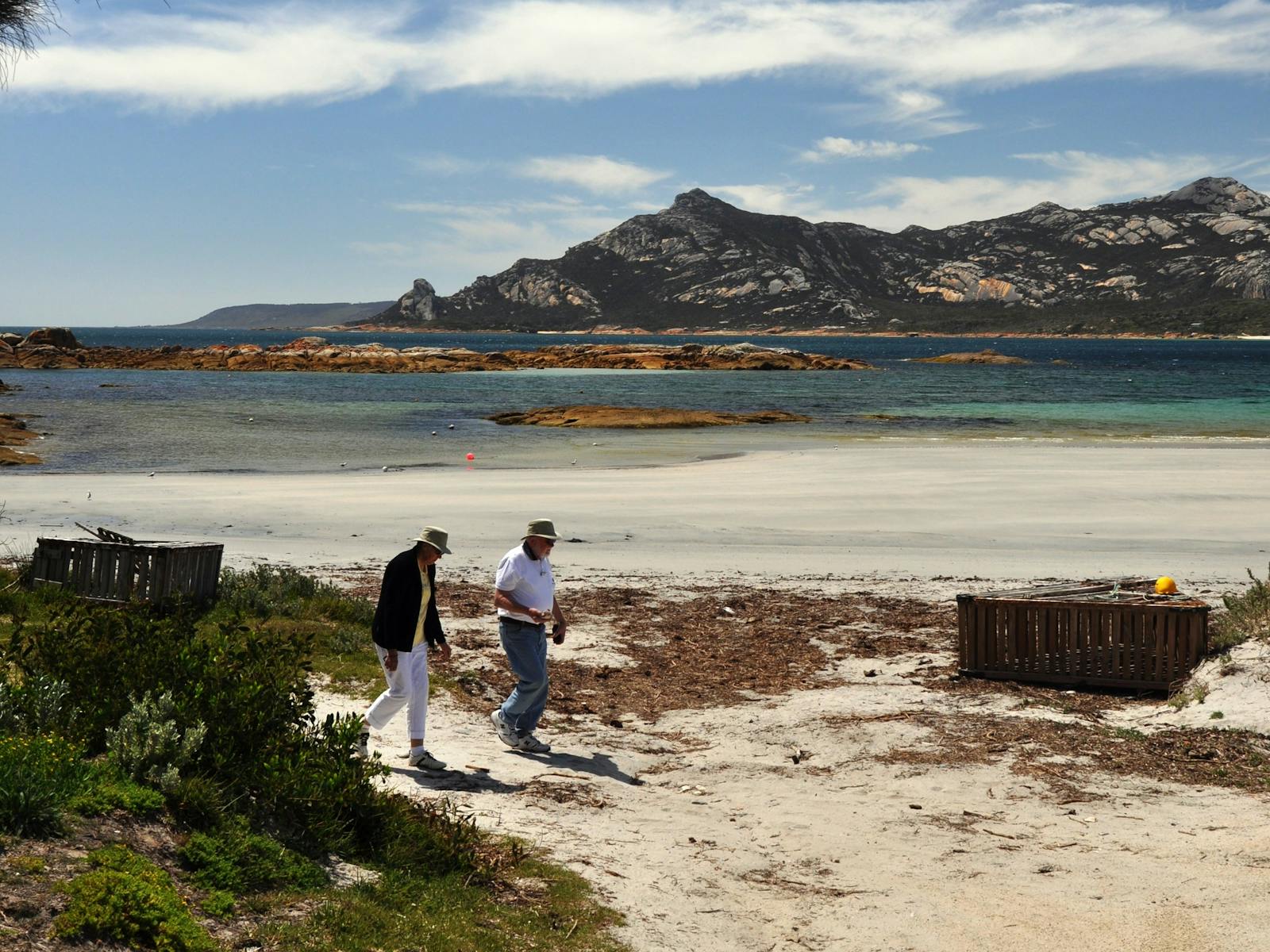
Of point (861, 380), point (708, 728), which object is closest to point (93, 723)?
point (708, 728)

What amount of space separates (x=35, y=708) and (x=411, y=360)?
353 ft

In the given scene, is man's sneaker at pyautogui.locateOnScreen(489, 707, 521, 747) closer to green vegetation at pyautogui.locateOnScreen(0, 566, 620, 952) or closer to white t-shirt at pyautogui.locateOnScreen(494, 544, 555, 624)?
white t-shirt at pyautogui.locateOnScreen(494, 544, 555, 624)

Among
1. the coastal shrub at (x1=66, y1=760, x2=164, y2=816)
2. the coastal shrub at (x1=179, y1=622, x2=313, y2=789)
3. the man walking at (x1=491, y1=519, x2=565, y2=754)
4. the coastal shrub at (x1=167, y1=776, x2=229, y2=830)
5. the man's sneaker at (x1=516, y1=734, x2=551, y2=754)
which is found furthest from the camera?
the man's sneaker at (x1=516, y1=734, x2=551, y2=754)

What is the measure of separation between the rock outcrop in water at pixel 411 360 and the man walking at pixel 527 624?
10109 cm

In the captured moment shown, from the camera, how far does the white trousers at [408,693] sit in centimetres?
897

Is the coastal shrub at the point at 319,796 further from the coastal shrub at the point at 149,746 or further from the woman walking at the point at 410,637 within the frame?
the woman walking at the point at 410,637

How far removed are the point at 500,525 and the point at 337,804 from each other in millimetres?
15668

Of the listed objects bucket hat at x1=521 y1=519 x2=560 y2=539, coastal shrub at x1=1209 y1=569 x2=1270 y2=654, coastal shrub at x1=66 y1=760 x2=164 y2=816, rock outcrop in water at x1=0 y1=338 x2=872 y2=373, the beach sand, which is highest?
rock outcrop in water at x1=0 y1=338 x2=872 y2=373

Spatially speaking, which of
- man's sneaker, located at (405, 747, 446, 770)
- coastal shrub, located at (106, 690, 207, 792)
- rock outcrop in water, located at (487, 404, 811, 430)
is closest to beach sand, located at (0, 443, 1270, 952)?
man's sneaker, located at (405, 747, 446, 770)

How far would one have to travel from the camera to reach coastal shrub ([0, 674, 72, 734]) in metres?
6.86

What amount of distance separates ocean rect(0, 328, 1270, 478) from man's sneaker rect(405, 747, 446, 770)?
2774cm

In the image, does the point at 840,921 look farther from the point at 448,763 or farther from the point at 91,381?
the point at 91,381

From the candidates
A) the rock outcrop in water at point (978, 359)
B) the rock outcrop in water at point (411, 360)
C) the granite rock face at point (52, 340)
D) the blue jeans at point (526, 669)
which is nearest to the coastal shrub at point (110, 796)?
the blue jeans at point (526, 669)

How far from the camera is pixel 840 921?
666 cm
